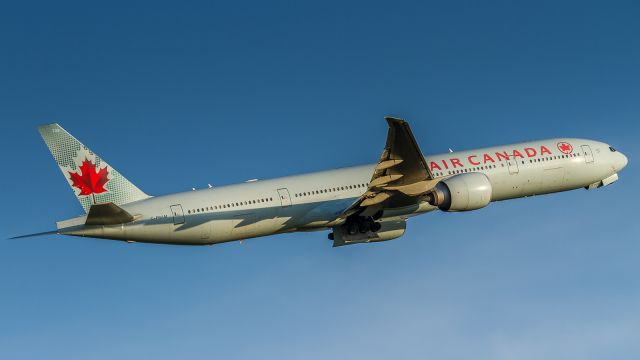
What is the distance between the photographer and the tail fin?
33.9 metres

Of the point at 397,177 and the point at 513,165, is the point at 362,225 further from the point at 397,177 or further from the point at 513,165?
the point at 513,165

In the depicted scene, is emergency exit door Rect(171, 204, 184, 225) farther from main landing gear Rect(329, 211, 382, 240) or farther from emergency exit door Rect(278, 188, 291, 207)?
main landing gear Rect(329, 211, 382, 240)

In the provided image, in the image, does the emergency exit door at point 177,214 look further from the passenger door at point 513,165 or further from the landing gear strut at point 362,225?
the passenger door at point 513,165

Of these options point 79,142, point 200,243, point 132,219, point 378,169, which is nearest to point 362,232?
point 378,169

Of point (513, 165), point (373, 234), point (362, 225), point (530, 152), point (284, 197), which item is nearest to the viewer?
point (284, 197)

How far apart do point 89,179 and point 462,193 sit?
52.7 feet

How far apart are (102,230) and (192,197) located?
399 centimetres

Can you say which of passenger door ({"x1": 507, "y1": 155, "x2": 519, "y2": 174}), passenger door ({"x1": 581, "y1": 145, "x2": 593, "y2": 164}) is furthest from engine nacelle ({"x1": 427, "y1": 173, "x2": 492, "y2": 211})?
passenger door ({"x1": 581, "y1": 145, "x2": 593, "y2": 164})

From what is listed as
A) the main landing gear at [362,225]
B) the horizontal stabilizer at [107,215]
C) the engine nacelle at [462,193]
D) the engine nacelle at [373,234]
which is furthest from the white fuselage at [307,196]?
the engine nacelle at [462,193]

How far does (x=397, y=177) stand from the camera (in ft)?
108

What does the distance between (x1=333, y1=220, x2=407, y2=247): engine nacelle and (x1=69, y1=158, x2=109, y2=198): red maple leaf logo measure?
35.5 ft

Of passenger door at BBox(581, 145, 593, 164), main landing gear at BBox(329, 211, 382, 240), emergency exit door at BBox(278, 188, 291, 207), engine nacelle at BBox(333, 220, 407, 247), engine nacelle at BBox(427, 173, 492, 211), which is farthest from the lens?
passenger door at BBox(581, 145, 593, 164)

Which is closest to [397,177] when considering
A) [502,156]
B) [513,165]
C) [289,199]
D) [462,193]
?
[462,193]

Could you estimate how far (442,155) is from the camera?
3853 cm
